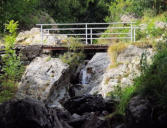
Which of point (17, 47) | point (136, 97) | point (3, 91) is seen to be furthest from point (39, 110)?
point (17, 47)

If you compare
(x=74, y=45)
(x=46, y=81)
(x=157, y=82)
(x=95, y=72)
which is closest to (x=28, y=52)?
(x=74, y=45)

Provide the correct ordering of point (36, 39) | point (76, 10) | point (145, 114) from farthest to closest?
point (76, 10) < point (36, 39) < point (145, 114)

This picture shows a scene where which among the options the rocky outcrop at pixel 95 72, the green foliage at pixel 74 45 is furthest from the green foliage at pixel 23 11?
the rocky outcrop at pixel 95 72

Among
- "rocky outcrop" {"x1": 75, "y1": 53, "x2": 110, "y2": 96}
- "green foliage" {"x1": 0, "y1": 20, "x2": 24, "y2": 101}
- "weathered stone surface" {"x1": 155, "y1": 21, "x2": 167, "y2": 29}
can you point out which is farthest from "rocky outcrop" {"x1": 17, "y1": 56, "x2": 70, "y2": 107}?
"weathered stone surface" {"x1": 155, "y1": 21, "x2": 167, "y2": 29}

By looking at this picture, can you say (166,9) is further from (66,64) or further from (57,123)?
(57,123)

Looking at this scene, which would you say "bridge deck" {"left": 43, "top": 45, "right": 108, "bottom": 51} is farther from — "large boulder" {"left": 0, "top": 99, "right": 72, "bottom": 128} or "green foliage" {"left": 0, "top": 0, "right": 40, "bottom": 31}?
"large boulder" {"left": 0, "top": 99, "right": 72, "bottom": 128}

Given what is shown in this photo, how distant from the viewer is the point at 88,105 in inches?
389

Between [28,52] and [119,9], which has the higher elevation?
[119,9]

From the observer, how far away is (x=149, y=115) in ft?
20.2

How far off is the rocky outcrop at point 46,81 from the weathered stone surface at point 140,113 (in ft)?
24.5

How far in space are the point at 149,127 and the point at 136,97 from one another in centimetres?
71

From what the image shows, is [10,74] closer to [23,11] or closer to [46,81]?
[46,81]

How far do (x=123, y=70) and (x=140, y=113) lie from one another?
8265 mm

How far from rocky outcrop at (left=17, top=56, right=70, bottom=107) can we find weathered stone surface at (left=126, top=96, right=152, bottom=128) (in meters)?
7.46
